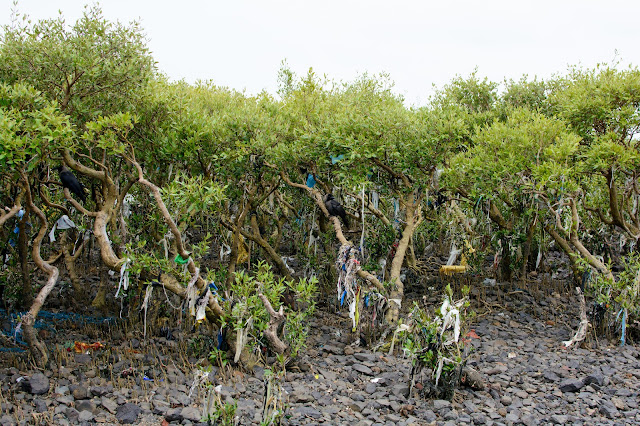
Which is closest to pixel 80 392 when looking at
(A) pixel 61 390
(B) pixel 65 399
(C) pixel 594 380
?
(B) pixel 65 399

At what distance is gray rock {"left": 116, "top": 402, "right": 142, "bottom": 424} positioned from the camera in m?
5.53

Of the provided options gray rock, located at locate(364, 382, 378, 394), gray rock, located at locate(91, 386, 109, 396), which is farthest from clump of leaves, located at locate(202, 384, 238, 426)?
gray rock, located at locate(364, 382, 378, 394)

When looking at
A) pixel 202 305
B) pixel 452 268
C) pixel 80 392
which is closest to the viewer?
pixel 80 392

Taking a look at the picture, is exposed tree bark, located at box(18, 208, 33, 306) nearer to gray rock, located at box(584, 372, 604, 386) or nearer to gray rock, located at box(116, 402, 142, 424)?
gray rock, located at box(116, 402, 142, 424)

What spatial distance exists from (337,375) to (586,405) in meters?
3.00

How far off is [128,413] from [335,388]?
243 centimetres

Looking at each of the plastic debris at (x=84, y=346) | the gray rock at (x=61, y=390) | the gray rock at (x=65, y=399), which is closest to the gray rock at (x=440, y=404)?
the gray rock at (x=65, y=399)

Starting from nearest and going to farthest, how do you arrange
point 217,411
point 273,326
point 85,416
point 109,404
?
point 217,411 < point 85,416 < point 109,404 < point 273,326

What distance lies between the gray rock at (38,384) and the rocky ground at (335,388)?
0.01 meters

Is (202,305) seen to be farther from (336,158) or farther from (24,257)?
(24,257)

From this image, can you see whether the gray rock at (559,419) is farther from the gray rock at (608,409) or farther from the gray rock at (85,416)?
the gray rock at (85,416)

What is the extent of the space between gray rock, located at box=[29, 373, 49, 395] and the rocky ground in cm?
1

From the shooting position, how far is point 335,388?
263 inches

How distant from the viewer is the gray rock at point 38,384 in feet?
19.4
